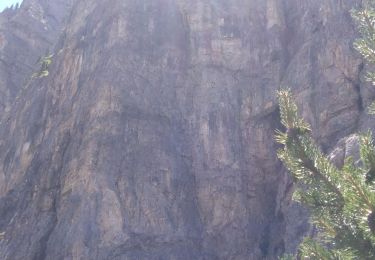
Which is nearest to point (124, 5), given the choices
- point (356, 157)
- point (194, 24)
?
point (194, 24)

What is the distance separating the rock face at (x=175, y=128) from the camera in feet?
77.9

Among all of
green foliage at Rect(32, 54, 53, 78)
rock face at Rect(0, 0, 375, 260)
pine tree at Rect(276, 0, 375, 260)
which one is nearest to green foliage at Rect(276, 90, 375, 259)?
pine tree at Rect(276, 0, 375, 260)

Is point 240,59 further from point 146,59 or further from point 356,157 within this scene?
point 356,157

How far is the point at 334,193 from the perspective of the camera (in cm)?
821

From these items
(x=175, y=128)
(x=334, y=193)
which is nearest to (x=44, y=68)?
(x=175, y=128)

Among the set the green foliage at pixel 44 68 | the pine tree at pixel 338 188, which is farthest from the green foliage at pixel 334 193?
the green foliage at pixel 44 68

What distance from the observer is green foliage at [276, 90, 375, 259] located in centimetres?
738

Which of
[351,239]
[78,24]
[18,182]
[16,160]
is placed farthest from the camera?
[78,24]

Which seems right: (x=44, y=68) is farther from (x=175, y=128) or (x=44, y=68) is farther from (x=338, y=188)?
(x=338, y=188)

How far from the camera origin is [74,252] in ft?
75.3

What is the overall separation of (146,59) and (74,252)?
1061 cm

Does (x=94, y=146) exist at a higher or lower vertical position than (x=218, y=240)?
higher

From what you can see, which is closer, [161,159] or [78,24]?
[161,159]

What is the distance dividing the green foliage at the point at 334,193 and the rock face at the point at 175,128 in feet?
42.8
